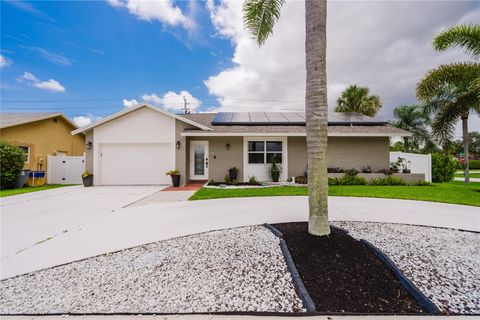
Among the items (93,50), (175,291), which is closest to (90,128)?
(93,50)

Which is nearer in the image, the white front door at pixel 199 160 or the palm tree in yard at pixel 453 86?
the palm tree in yard at pixel 453 86

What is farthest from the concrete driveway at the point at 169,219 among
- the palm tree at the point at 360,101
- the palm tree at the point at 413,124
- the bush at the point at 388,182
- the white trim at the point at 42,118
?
the palm tree at the point at 413,124

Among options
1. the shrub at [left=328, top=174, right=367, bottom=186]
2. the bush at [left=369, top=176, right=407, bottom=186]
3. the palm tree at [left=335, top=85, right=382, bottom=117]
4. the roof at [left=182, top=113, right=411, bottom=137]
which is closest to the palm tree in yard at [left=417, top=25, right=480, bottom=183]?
the roof at [left=182, top=113, right=411, bottom=137]

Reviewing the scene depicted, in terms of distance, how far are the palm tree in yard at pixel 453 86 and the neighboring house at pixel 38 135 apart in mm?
23539

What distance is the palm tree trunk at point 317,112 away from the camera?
3.20 metres

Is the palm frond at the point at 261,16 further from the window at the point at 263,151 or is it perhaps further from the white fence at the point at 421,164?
the white fence at the point at 421,164

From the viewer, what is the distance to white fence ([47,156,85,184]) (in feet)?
45.1

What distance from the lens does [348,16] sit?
6.65 m

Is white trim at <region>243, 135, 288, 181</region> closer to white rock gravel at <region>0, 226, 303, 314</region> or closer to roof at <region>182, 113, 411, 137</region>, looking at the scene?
roof at <region>182, 113, 411, 137</region>

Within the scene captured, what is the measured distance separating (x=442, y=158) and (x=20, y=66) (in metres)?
30.5

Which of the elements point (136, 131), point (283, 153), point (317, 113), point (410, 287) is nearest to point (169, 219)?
point (317, 113)

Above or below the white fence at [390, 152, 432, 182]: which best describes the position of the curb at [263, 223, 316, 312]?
below

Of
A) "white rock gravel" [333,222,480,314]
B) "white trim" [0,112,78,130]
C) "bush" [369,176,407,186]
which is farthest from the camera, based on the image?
"white trim" [0,112,78,130]

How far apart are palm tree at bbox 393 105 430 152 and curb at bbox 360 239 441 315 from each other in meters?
22.7
